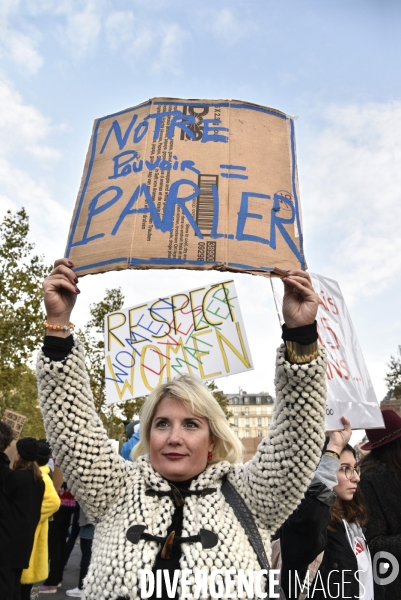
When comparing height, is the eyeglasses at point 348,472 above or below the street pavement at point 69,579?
above

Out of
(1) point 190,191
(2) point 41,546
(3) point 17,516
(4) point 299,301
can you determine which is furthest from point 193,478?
(2) point 41,546

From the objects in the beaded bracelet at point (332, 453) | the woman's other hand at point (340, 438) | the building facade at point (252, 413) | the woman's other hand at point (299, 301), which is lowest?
the beaded bracelet at point (332, 453)

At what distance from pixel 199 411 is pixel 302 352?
0.51 m

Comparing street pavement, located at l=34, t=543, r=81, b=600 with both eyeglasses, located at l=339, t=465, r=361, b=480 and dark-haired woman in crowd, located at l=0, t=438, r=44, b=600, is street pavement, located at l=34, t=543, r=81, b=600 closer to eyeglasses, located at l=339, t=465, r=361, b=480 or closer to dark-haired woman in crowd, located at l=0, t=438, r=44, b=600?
dark-haired woman in crowd, located at l=0, t=438, r=44, b=600

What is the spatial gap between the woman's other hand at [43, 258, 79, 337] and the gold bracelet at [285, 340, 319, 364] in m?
0.79

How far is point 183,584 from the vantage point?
1.55 meters

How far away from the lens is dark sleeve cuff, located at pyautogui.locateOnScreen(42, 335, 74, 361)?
1.75 metres

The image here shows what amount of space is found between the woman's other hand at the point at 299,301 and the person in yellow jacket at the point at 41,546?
375 centimetres

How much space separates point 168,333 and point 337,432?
129 cm

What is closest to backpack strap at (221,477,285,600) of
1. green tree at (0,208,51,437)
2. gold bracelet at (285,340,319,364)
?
gold bracelet at (285,340,319,364)

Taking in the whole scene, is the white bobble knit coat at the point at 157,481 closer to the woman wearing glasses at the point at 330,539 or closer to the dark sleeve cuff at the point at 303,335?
the dark sleeve cuff at the point at 303,335

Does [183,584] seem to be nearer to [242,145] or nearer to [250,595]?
[250,595]

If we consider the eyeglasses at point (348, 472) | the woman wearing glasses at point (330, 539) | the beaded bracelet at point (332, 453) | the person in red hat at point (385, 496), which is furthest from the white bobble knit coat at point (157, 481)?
the person in red hat at point (385, 496)

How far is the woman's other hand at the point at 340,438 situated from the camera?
96.5 inches
